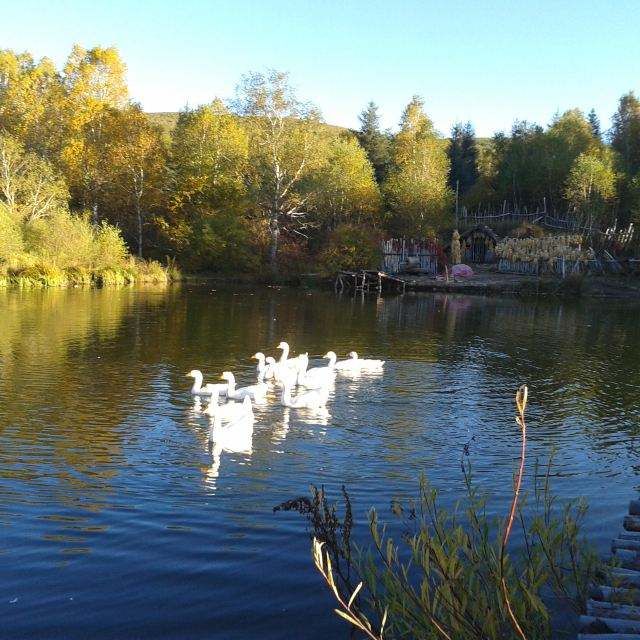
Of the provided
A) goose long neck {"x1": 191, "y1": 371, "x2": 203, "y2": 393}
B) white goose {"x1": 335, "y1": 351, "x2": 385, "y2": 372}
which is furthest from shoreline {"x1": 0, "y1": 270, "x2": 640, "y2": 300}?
goose long neck {"x1": 191, "y1": 371, "x2": 203, "y2": 393}

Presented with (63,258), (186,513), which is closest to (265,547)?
(186,513)

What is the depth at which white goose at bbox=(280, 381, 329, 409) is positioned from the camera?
50.3ft

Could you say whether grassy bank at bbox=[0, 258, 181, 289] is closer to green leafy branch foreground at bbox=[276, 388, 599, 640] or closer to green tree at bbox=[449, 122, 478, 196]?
green tree at bbox=[449, 122, 478, 196]

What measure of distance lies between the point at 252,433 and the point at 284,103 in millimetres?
48338

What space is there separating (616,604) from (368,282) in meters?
49.2

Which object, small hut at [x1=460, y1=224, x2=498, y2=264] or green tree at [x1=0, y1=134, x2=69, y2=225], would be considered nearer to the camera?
green tree at [x1=0, y1=134, x2=69, y2=225]

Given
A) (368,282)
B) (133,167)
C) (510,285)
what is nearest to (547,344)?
(510,285)

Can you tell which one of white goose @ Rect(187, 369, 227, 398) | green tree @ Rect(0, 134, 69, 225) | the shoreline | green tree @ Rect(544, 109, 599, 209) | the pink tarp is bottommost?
white goose @ Rect(187, 369, 227, 398)

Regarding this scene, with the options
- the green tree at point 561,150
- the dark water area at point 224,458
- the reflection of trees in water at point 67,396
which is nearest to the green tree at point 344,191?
the green tree at point 561,150

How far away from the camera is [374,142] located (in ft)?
272

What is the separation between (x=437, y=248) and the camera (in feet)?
199

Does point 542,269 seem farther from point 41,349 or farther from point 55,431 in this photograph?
point 55,431

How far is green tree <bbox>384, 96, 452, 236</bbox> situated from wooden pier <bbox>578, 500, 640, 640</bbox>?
185 ft

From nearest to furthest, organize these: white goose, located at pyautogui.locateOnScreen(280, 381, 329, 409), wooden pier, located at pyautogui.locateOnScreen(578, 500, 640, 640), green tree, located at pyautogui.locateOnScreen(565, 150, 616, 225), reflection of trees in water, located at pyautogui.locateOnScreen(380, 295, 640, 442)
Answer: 1. wooden pier, located at pyautogui.locateOnScreen(578, 500, 640, 640)
2. white goose, located at pyautogui.locateOnScreen(280, 381, 329, 409)
3. reflection of trees in water, located at pyautogui.locateOnScreen(380, 295, 640, 442)
4. green tree, located at pyautogui.locateOnScreen(565, 150, 616, 225)
